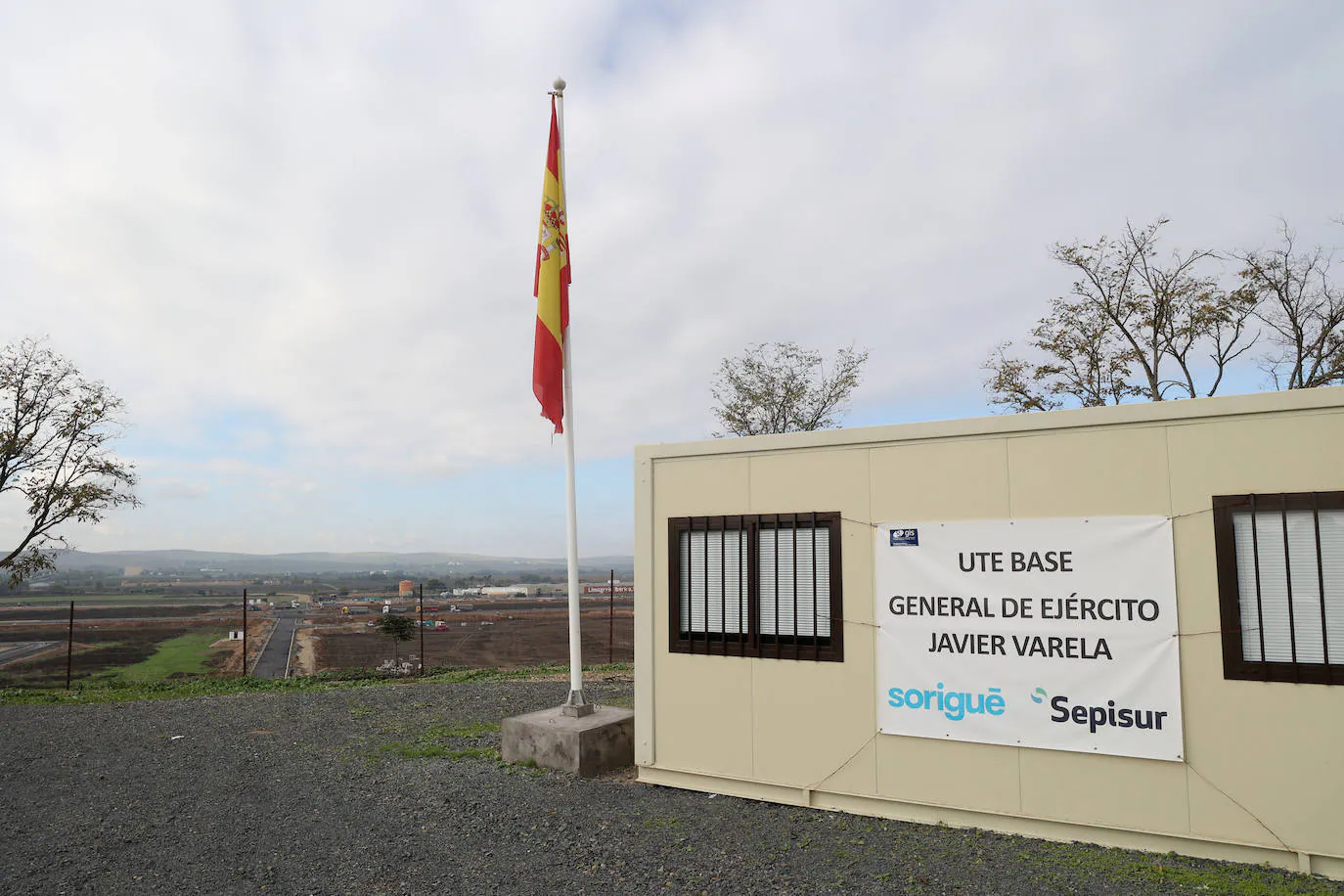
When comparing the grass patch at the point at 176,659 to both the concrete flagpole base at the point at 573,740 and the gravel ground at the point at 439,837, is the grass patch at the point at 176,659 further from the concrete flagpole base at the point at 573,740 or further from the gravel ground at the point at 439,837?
the concrete flagpole base at the point at 573,740

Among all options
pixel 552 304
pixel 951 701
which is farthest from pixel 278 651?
pixel 951 701

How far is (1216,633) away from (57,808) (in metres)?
7.90

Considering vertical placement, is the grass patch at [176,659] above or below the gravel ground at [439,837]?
below

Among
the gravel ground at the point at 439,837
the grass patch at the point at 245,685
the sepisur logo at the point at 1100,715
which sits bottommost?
the grass patch at the point at 245,685

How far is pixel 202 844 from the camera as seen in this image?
4852 mm

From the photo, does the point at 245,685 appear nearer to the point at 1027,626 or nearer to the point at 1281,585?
the point at 1027,626

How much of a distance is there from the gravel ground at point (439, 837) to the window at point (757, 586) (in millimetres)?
1181

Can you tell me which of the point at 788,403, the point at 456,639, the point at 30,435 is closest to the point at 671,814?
the point at 30,435

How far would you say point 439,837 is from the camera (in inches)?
198

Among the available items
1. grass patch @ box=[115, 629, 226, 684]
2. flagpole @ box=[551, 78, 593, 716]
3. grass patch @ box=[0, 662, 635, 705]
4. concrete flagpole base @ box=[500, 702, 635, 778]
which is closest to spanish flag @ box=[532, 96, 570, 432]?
flagpole @ box=[551, 78, 593, 716]

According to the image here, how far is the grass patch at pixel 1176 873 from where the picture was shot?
4.05 meters

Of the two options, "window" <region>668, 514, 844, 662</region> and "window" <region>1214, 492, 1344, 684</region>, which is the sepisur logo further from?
"window" <region>668, 514, 844, 662</region>

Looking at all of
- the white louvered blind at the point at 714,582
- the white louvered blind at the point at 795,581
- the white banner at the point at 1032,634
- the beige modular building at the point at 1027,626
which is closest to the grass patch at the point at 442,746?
the beige modular building at the point at 1027,626

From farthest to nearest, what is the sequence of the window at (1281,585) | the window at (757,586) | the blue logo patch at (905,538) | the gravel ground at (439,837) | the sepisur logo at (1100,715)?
the window at (757,586) → the blue logo patch at (905,538) → the sepisur logo at (1100,715) → the window at (1281,585) → the gravel ground at (439,837)
